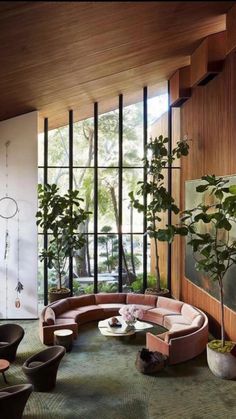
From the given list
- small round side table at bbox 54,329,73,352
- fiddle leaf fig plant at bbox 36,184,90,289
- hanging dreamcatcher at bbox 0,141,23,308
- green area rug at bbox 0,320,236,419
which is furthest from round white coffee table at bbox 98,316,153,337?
hanging dreamcatcher at bbox 0,141,23,308

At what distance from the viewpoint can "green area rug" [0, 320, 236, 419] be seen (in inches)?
163

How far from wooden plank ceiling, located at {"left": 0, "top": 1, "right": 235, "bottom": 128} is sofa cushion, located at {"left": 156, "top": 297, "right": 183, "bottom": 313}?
4.57m

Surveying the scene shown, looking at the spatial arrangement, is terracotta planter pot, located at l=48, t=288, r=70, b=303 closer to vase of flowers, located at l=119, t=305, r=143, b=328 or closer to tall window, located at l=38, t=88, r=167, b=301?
tall window, located at l=38, t=88, r=167, b=301

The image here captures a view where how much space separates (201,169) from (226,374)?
3784 millimetres

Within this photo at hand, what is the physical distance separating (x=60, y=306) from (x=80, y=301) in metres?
0.59

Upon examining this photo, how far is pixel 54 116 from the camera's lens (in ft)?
27.5

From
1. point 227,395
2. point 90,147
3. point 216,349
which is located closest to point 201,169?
point 90,147

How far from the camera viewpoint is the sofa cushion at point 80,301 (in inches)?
296

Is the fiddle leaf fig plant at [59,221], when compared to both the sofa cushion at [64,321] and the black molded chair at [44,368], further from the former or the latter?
the black molded chair at [44,368]

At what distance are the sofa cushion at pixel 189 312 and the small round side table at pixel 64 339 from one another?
2.23 m

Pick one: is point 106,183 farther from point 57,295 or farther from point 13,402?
point 13,402

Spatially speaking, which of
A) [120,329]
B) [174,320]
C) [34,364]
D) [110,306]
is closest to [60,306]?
[110,306]

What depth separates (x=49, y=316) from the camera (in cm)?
650

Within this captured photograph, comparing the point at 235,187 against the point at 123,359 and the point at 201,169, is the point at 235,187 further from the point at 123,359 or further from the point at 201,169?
the point at 123,359
